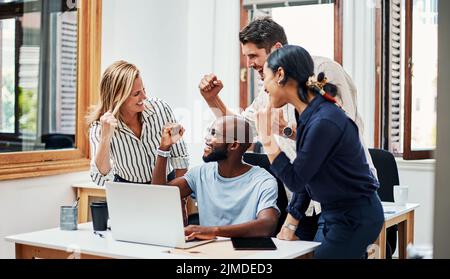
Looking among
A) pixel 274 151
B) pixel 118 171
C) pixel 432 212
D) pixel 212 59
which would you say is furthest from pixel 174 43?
pixel 432 212

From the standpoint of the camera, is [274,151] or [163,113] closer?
[274,151]

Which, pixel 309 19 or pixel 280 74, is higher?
pixel 309 19

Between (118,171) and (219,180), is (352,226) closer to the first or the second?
(219,180)

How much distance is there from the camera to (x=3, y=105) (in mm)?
2016

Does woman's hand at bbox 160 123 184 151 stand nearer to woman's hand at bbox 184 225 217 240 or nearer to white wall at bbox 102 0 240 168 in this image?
white wall at bbox 102 0 240 168

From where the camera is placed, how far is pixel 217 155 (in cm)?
190

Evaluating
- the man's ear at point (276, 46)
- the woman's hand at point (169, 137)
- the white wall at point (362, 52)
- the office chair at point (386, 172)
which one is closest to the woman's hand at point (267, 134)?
the man's ear at point (276, 46)

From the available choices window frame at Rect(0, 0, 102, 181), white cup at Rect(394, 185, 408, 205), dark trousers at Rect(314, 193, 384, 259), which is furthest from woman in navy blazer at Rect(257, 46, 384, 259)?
window frame at Rect(0, 0, 102, 181)

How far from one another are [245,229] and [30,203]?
26.2 inches

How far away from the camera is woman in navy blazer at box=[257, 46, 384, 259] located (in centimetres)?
152

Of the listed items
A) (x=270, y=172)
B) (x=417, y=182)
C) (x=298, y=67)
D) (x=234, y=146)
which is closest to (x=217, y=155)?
(x=234, y=146)

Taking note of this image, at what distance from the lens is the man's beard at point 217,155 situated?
1.90 meters

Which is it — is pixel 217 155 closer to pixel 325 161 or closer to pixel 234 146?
pixel 234 146
